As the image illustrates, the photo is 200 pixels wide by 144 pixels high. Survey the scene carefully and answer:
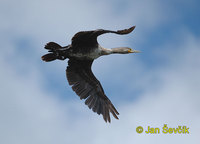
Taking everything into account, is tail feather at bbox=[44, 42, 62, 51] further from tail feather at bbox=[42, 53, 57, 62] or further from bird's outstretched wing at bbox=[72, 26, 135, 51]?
bird's outstretched wing at bbox=[72, 26, 135, 51]

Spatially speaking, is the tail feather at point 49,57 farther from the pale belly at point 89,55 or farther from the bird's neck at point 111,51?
the bird's neck at point 111,51

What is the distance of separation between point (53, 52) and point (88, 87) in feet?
7.09

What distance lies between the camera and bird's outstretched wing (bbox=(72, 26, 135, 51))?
40.1 feet

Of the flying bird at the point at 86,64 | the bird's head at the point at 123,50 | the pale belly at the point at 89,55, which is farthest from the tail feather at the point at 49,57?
the bird's head at the point at 123,50

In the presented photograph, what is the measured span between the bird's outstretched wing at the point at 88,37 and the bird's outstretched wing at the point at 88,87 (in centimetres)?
112

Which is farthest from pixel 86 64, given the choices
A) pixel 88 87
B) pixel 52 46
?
pixel 52 46

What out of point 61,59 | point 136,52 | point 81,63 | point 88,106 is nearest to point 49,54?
point 61,59

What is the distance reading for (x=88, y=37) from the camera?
505 inches

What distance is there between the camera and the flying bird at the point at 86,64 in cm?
1324

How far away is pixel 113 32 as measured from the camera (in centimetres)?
1203

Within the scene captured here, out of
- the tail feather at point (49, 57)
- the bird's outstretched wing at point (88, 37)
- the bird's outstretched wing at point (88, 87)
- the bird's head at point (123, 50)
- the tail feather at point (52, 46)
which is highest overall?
the bird's head at point (123, 50)

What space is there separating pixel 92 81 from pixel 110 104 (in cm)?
108

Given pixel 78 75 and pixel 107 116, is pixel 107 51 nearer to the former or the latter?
pixel 78 75

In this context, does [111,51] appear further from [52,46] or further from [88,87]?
[52,46]
